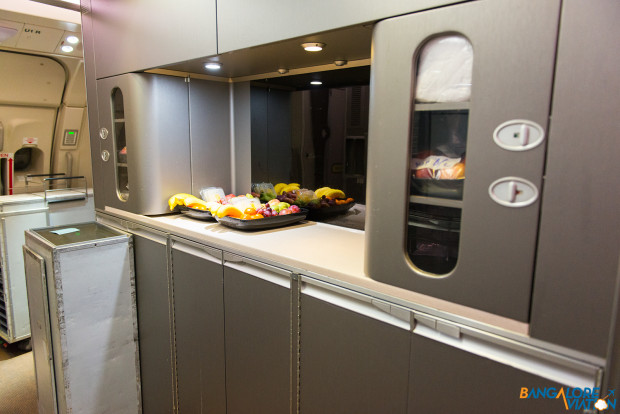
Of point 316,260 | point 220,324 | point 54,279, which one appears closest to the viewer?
point 316,260

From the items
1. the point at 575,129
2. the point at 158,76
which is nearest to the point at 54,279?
the point at 158,76

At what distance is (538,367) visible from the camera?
89 centimetres

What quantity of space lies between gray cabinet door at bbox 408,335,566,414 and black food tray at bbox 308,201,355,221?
0.87 m

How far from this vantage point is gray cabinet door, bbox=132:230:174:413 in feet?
6.53

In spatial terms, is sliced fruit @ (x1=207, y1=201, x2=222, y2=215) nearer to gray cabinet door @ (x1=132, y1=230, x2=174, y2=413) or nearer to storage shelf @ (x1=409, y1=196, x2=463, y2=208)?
gray cabinet door @ (x1=132, y1=230, x2=174, y2=413)

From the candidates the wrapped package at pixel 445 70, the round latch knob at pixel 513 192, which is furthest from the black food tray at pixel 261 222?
the round latch knob at pixel 513 192

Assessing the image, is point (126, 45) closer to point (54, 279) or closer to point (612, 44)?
point (54, 279)

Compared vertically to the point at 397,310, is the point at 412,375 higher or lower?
lower

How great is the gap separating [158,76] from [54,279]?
107cm

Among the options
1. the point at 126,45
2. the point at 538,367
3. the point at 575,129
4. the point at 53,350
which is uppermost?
the point at 126,45

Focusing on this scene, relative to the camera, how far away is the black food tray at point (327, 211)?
1868mm

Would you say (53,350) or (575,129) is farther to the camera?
(53,350)

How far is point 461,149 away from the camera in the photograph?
1050 millimetres

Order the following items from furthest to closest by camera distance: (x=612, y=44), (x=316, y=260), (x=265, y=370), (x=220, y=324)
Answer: (x=220, y=324) → (x=265, y=370) → (x=316, y=260) → (x=612, y=44)
